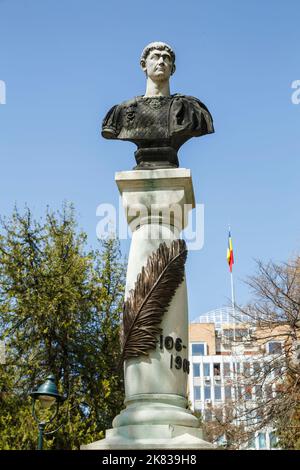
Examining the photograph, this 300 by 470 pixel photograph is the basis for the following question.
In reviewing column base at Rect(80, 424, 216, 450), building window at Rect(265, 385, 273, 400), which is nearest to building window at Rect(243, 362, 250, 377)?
building window at Rect(265, 385, 273, 400)

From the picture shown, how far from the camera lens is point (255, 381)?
20203mm

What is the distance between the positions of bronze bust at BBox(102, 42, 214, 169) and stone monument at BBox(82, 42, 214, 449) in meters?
0.01

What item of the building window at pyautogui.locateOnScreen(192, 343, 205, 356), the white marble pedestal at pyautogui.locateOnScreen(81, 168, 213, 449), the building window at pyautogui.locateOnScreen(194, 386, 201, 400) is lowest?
the white marble pedestal at pyautogui.locateOnScreen(81, 168, 213, 449)

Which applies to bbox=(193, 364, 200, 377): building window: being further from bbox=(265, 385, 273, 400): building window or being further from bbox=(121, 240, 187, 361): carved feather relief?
bbox=(121, 240, 187, 361): carved feather relief

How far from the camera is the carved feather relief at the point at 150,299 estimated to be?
24.4 feet

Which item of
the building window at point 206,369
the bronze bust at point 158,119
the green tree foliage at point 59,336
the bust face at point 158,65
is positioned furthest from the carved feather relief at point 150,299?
the building window at point 206,369

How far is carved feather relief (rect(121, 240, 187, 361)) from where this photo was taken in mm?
7441

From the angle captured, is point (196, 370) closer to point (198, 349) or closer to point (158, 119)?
point (198, 349)

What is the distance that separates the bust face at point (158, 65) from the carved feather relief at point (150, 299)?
92.0 inches

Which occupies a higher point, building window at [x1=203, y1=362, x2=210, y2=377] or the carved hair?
building window at [x1=203, y1=362, x2=210, y2=377]

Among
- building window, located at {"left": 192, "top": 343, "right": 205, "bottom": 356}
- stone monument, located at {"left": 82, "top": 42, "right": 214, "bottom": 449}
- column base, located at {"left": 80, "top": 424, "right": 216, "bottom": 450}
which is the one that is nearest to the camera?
column base, located at {"left": 80, "top": 424, "right": 216, "bottom": 450}

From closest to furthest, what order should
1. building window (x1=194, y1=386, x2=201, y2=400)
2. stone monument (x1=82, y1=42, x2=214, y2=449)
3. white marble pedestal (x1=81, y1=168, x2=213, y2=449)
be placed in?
white marble pedestal (x1=81, y1=168, x2=213, y2=449)
stone monument (x1=82, y1=42, x2=214, y2=449)
building window (x1=194, y1=386, x2=201, y2=400)

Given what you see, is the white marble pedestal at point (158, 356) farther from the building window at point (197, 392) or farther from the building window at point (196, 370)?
the building window at point (197, 392)
